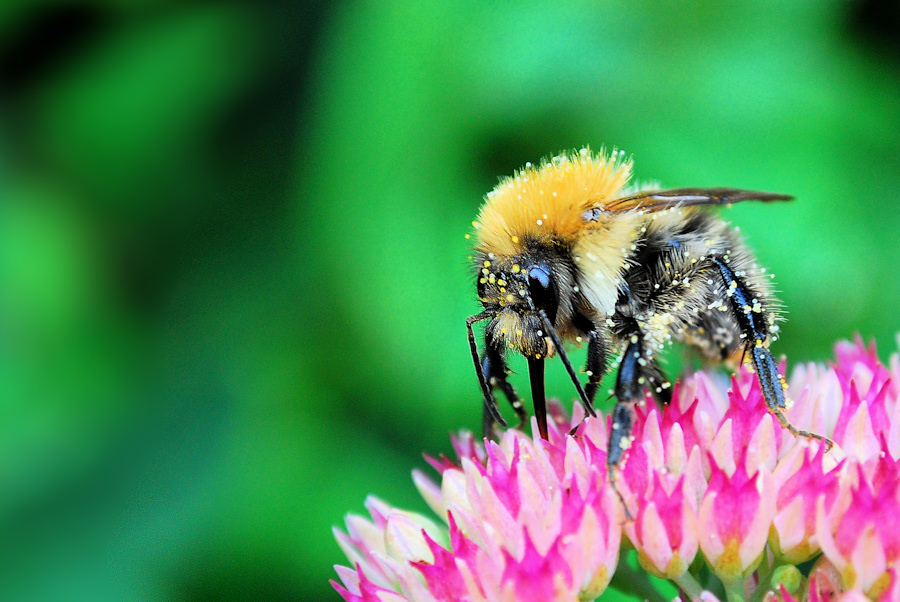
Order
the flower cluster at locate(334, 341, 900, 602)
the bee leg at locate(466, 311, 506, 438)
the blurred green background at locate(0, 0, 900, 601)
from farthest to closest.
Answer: the blurred green background at locate(0, 0, 900, 601) < the bee leg at locate(466, 311, 506, 438) < the flower cluster at locate(334, 341, 900, 602)

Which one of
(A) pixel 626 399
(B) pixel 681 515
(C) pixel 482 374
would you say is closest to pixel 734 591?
(B) pixel 681 515

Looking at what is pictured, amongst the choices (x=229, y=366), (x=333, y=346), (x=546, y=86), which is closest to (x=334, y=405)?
(x=333, y=346)

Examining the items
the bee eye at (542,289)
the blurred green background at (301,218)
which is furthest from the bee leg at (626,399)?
the blurred green background at (301,218)

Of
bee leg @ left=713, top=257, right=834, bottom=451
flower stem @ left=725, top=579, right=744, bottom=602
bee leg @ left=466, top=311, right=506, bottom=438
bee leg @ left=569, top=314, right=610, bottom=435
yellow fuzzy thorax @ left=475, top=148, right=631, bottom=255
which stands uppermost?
yellow fuzzy thorax @ left=475, top=148, right=631, bottom=255

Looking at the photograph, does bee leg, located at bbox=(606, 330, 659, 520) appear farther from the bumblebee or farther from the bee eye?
the bee eye

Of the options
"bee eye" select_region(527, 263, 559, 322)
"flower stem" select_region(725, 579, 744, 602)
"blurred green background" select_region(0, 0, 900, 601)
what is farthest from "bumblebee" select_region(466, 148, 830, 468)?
"blurred green background" select_region(0, 0, 900, 601)

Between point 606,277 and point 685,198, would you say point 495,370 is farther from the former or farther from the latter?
point 685,198

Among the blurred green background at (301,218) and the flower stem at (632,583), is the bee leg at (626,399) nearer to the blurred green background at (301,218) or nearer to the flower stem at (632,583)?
the flower stem at (632,583)
